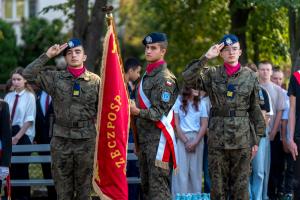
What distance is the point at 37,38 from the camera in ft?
98.1

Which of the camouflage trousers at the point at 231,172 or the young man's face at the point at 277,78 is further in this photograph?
the young man's face at the point at 277,78

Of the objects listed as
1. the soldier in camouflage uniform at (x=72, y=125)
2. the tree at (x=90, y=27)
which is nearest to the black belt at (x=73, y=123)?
the soldier in camouflage uniform at (x=72, y=125)

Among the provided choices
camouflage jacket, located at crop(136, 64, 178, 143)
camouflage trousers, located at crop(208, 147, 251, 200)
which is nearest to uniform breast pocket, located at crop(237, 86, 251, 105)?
camouflage trousers, located at crop(208, 147, 251, 200)

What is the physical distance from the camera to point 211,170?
9320 millimetres

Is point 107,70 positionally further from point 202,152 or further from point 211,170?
point 202,152

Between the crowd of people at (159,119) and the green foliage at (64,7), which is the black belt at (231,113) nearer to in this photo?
the crowd of people at (159,119)

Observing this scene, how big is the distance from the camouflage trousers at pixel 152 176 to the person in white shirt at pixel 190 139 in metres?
2.90

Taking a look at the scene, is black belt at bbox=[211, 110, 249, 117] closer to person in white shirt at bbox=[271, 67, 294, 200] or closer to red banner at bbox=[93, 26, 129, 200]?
red banner at bbox=[93, 26, 129, 200]

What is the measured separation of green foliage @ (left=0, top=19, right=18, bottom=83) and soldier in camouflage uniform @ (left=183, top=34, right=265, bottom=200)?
19071 millimetres

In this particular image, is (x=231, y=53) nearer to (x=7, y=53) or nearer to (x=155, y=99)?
(x=155, y=99)

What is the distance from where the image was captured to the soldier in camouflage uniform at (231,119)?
9234 millimetres

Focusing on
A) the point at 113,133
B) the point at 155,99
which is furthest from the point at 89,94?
the point at 155,99

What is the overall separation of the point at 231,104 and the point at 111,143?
5.23 feet

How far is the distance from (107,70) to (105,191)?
147 centimetres
